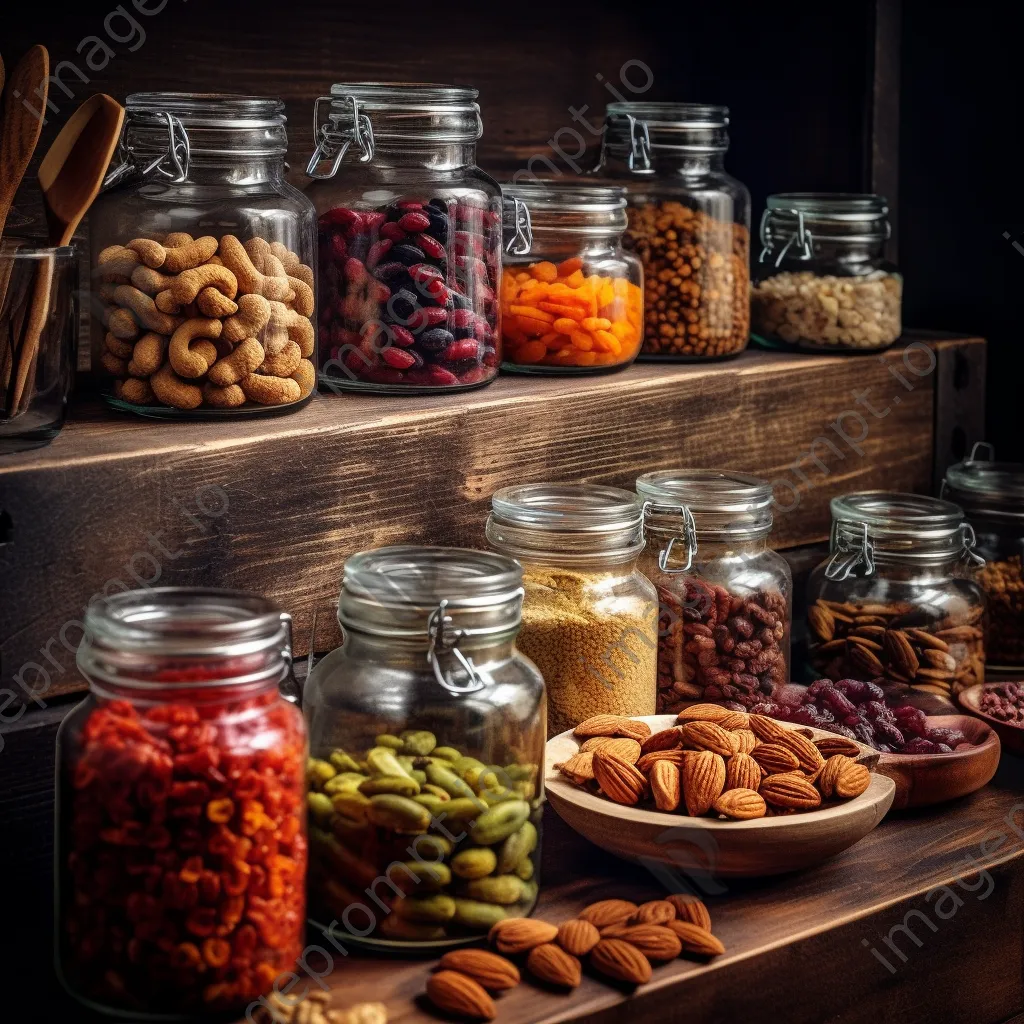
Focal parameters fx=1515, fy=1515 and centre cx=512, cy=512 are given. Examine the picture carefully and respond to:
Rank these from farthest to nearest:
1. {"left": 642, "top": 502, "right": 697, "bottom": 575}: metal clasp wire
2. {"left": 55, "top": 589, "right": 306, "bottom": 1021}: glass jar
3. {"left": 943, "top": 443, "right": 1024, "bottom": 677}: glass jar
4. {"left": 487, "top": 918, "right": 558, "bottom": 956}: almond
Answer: {"left": 943, "top": 443, "right": 1024, "bottom": 677}: glass jar < {"left": 642, "top": 502, "right": 697, "bottom": 575}: metal clasp wire < {"left": 487, "top": 918, "right": 558, "bottom": 956}: almond < {"left": 55, "top": 589, "right": 306, "bottom": 1021}: glass jar

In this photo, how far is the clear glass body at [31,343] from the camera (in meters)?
1.08

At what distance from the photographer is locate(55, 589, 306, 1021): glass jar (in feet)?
2.91

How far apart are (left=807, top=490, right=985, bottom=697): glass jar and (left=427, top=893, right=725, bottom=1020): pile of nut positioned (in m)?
0.51

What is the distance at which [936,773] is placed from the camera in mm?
1269

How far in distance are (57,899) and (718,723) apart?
1.80ft

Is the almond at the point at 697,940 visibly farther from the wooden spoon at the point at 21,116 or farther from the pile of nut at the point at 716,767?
the wooden spoon at the point at 21,116

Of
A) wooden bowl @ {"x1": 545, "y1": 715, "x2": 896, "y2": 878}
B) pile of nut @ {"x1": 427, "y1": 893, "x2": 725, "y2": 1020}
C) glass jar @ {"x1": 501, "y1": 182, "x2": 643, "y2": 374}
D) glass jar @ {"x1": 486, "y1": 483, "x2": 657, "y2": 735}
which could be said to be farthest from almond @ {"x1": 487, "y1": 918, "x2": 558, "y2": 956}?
glass jar @ {"x1": 501, "y1": 182, "x2": 643, "y2": 374}

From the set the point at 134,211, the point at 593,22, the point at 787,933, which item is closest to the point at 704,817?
the point at 787,933

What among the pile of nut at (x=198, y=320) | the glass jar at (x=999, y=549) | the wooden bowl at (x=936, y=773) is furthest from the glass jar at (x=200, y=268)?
the glass jar at (x=999, y=549)

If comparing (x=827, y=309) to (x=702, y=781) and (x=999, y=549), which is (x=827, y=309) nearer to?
(x=999, y=549)

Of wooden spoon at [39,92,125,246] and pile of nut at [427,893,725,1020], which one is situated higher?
wooden spoon at [39,92,125,246]

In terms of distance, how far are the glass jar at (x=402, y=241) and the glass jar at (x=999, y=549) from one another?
646 mm

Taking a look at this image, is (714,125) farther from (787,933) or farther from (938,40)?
(787,933)

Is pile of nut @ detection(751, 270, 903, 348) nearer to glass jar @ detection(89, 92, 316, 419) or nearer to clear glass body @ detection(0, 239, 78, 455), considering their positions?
glass jar @ detection(89, 92, 316, 419)
